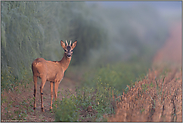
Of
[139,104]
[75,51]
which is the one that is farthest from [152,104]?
[75,51]

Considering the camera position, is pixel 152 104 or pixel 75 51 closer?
pixel 152 104

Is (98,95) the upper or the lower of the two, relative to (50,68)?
lower

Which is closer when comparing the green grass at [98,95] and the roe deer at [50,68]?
the green grass at [98,95]

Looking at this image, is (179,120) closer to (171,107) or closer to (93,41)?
(171,107)

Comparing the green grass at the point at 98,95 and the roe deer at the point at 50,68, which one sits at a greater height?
the roe deer at the point at 50,68

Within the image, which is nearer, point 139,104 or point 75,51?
point 139,104

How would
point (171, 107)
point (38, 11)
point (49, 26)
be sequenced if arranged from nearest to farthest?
point (171, 107), point (38, 11), point (49, 26)

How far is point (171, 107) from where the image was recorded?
4.77 metres

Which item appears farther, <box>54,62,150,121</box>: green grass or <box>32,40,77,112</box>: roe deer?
<box>32,40,77,112</box>: roe deer

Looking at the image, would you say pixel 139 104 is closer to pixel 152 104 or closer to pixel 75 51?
pixel 152 104

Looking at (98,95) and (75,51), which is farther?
(75,51)

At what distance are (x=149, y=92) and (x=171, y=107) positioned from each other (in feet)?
2.85

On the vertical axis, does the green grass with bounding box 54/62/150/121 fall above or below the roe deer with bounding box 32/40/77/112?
below

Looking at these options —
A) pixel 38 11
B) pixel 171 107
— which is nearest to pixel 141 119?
pixel 171 107
